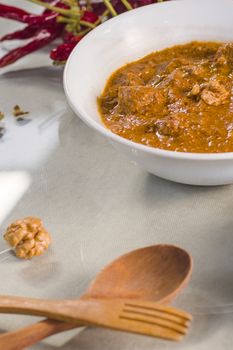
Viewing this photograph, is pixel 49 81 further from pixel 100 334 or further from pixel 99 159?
pixel 100 334

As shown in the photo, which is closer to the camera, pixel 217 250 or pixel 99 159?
pixel 217 250

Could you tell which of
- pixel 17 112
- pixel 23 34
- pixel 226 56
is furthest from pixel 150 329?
pixel 23 34

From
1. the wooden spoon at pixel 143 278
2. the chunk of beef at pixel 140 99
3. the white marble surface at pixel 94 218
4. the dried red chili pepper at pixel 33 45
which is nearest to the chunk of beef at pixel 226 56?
the chunk of beef at pixel 140 99

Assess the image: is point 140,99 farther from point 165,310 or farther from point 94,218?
point 165,310

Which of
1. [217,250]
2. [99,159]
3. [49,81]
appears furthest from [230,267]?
[49,81]

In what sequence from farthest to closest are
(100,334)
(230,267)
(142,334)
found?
1. (230,267)
2. (100,334)
3. (142,334)
